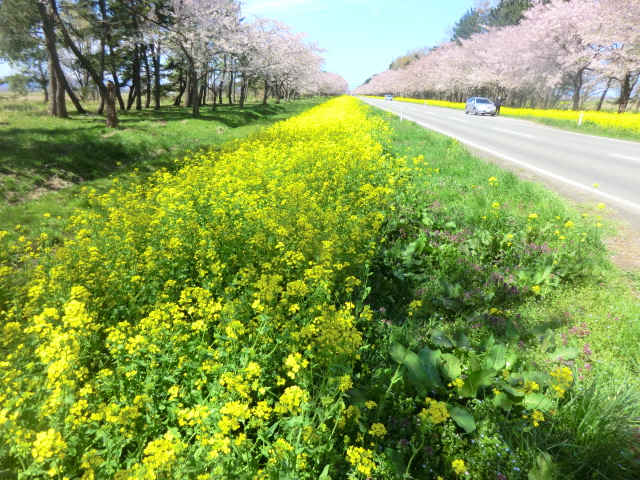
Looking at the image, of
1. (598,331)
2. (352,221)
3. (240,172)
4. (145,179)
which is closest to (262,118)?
(145,179)

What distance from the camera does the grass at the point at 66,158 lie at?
7.60 m

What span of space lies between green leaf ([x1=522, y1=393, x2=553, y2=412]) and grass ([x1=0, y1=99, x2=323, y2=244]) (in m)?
6.56

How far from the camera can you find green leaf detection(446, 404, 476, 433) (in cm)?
211

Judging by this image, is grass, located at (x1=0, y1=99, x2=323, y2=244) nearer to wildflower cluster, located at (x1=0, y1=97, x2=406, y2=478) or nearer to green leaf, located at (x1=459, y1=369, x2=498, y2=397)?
wildflower cluster, located at (x1=0, y1=97, x2=406, y2=478)

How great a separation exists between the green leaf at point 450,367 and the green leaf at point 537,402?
44 centimetres

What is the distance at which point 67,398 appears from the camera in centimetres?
211

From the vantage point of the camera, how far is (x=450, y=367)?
8.41ft

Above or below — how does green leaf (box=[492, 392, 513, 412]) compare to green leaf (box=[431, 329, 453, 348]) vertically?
below

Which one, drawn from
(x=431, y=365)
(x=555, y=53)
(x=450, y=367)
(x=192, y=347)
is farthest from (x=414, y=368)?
(x=555, y=53)

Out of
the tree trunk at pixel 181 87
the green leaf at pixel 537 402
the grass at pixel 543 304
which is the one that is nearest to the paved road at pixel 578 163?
the grass at pixel 543 304

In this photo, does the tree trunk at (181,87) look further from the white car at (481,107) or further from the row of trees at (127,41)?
the white car at (481,107)

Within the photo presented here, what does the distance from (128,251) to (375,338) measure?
3.07 metres

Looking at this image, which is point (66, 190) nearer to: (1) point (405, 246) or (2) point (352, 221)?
(2) point (352, 221)

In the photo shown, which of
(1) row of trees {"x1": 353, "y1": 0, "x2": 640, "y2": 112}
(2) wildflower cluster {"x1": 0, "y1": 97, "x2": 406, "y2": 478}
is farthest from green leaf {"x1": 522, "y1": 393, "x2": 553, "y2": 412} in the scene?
A: (1) row of trees {"x1": 353, "y1": 0, "x2": 640, "y2": 112}
